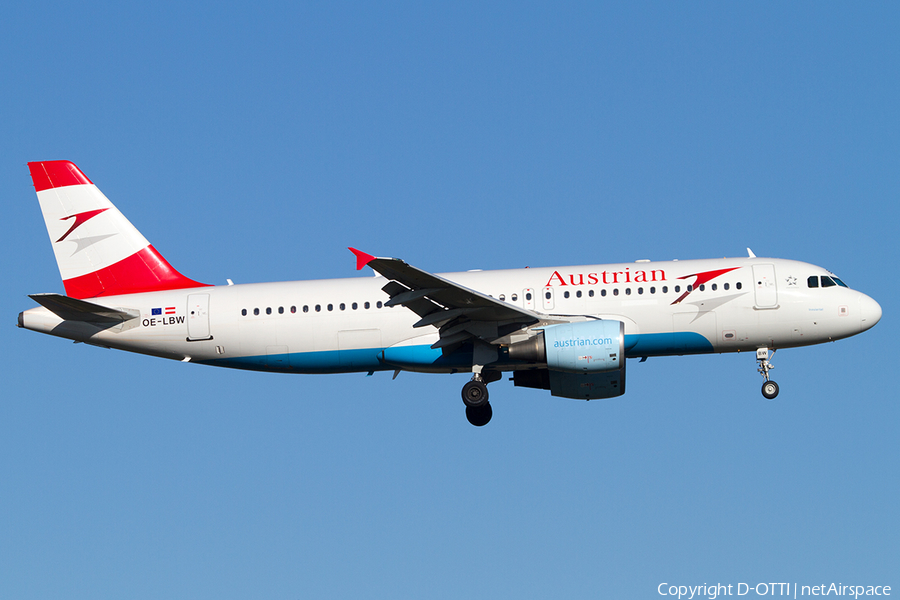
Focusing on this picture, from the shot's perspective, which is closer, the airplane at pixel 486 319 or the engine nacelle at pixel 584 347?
the engine nacelle at pixel 584 347

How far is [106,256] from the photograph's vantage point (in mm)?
34375

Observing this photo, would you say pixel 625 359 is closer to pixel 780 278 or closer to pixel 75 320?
pixel 780 278

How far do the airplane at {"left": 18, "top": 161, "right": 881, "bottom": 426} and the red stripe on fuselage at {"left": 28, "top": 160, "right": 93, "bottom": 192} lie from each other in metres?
3.64

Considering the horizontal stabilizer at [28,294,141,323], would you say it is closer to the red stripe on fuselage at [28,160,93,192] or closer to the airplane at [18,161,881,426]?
the airplane at [18,161,881,426]

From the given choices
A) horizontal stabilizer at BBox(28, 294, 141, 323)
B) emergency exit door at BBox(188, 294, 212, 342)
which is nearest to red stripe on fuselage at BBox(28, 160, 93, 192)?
horizontal stabilizer at BBox(28, 294, 141, 323)

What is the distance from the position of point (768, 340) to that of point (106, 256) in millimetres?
22314

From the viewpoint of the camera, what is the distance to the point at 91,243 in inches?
1362

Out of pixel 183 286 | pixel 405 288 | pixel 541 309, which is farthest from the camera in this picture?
pixel 183 286

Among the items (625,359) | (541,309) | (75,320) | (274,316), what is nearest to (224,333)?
(274,316)

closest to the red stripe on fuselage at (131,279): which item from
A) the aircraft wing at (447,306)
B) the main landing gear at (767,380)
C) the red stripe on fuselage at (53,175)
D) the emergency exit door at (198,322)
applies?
the emergency exit door at (198,322)

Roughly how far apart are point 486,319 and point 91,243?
1448 cm

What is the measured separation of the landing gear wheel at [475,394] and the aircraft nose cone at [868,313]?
1204cm

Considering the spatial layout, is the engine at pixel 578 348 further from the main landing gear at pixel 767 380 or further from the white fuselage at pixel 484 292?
the main landing gear at pixel 767 380

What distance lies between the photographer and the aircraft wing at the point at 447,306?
91.8 feet
